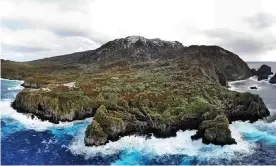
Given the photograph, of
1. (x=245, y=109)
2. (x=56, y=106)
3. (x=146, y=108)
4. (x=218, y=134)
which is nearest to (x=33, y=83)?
(x=56, y=106)

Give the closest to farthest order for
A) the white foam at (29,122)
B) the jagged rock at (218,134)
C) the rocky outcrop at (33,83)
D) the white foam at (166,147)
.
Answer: the white foam at (166,147), the jagged rock at (218,134), the white foam at (29,122), the rocky outcrop at (33,83)

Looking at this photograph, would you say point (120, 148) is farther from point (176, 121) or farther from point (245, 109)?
point (245, 109)

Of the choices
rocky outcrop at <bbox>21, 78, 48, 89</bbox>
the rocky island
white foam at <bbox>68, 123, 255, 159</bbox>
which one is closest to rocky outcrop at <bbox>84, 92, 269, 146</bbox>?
the rocky island

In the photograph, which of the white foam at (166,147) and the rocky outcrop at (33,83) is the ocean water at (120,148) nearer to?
the white foam at (166,147)

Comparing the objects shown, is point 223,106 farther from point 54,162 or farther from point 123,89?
point 54,162

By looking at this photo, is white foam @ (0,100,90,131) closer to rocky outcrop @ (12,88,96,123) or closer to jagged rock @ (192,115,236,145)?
rocky outcrop @ (12,88,96,123)

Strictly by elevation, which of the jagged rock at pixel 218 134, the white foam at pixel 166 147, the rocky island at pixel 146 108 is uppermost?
the rocky island at pixel 146 108

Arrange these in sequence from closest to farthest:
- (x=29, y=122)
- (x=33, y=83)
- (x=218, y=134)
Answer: (x=218, y=134) → (x=29, y=122) → (x=33, y=83)

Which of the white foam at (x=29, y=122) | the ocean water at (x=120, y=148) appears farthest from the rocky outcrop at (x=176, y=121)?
the white foam at (x=29, y=122)

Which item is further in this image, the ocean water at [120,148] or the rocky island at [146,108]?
the rocky island at [146,108]
